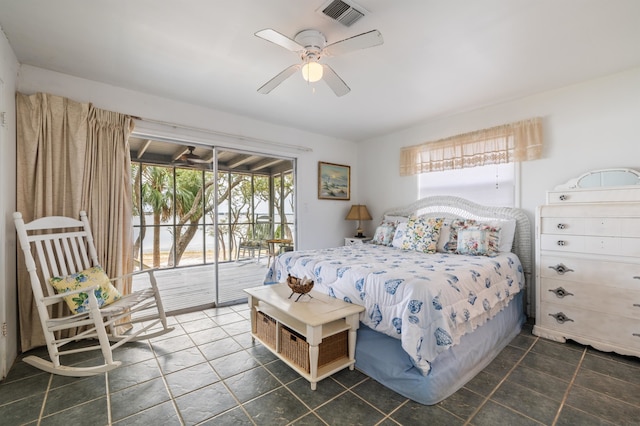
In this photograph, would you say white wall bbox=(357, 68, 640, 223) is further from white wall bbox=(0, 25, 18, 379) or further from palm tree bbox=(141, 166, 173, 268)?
palm tree bbox=(141, 166, 173, 268)

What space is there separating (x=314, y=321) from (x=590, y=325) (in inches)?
94.4

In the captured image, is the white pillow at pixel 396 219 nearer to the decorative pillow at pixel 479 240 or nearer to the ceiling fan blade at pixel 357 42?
the decorative pillow at pixel 479 240

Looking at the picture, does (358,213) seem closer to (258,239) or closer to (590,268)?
(258,239)

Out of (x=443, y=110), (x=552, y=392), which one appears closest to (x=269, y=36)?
(x=443, y=110)

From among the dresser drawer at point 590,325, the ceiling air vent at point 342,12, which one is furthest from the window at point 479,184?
the ceiling air vent at point 342,12

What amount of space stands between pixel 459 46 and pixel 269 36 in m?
1.47

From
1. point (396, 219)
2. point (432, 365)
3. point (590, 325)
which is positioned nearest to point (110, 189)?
point (432, 365)

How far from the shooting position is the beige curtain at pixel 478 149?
122 inches

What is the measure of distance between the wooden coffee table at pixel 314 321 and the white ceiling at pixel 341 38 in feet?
6.44

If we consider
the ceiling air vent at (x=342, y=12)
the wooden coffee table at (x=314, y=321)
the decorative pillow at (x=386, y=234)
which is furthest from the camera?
the decorative pillow at (x=386, y=234)

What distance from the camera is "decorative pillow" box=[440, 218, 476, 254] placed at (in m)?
3.19

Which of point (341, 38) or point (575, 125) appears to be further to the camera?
point (575, 125)

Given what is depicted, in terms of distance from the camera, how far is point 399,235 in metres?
3.63

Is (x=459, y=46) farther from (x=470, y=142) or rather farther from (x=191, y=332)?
(x=191, y=332)
